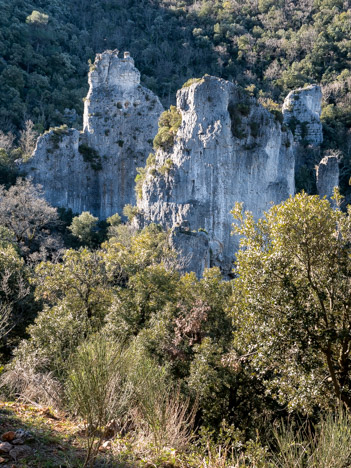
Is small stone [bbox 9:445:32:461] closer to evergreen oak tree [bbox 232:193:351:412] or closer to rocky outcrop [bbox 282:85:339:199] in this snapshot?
evergreen oak tree [bbox 232:193:351:412]

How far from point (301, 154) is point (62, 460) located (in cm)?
5092

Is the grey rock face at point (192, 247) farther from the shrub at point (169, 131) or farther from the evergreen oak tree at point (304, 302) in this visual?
the evergreen oak tree at point (304, 302)

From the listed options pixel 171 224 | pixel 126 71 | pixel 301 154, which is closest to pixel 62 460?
pixel 171 224

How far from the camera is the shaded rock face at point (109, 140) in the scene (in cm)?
4159

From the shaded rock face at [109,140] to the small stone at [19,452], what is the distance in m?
37.0

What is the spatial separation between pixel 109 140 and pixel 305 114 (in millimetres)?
24914

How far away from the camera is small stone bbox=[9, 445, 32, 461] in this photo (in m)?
4.66

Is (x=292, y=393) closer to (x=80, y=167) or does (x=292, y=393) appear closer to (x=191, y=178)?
(x=191, y=178)

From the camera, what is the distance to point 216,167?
31359 millimetres

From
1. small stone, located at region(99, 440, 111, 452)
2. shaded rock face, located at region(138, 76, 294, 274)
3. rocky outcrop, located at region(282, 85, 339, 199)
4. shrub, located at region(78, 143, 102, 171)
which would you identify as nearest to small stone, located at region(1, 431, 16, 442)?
small stone, located at region(99, 440, 111, 452)

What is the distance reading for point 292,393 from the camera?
6.51 meters

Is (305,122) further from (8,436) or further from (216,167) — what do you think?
(8,436)

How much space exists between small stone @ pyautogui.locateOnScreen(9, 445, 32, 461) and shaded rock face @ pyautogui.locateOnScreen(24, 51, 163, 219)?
121ft

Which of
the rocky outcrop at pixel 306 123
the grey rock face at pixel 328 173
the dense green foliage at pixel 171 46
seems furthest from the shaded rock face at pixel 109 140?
the rocky outcrop at pixel 306 123
